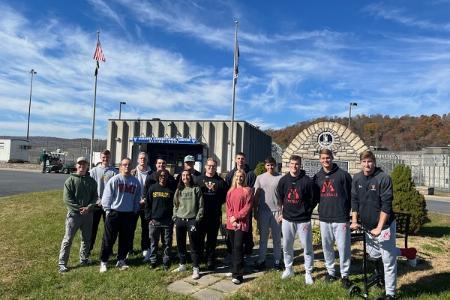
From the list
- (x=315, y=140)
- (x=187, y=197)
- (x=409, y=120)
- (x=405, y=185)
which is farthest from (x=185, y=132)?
(x=409, y=120)

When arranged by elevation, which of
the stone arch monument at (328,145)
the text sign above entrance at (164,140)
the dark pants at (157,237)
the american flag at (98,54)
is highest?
the american flag at (98,54)

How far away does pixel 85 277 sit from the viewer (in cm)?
614

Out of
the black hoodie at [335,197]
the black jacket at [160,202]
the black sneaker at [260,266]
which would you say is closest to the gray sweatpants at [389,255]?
→ the black hoodie at [335,197]

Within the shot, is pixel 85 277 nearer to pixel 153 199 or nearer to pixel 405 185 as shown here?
pixel 153 199

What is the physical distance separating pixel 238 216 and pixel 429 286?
9.22ft

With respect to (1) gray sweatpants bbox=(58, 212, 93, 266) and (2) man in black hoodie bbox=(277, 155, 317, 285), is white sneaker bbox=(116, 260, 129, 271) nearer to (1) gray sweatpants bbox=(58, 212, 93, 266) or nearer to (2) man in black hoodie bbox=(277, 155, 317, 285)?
(1) gray sweatpants bbox=(58, 212, 93, 266)

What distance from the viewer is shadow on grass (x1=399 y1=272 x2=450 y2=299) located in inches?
207

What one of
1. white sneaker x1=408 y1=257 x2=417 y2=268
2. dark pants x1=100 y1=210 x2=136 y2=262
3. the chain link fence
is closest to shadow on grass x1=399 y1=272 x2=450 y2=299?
white sneaker x1=408 y1=257 x2=417 y2=268

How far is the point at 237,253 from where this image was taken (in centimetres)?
587

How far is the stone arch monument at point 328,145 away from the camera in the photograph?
10.8 meters

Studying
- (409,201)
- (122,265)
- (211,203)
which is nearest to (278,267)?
(211,203)

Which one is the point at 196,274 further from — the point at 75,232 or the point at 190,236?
the point at 75,232

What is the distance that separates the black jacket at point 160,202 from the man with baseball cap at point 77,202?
1033 millimetres

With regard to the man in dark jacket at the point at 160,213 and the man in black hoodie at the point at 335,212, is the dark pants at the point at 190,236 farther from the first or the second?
the man in black hoodie at the point at 335,212
